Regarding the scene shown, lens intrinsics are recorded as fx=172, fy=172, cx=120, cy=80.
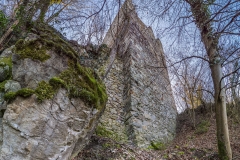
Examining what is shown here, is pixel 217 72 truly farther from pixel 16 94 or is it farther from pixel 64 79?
pixel 16 94

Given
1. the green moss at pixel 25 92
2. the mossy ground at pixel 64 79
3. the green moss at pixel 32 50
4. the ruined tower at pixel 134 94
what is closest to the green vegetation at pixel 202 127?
the ruined tower at pixel 134 94

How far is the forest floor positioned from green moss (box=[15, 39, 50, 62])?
5.97ft

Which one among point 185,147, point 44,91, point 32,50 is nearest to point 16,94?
point 44,91

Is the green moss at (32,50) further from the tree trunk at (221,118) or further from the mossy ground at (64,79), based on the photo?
the tree trunk at (221,118)

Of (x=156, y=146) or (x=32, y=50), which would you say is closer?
(x=32, y=50)

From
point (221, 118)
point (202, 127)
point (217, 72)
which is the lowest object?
point (221, 118)

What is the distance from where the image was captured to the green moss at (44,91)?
7.42 feet

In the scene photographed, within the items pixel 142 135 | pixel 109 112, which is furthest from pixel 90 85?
pixel 142 135

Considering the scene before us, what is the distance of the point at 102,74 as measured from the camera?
554cm

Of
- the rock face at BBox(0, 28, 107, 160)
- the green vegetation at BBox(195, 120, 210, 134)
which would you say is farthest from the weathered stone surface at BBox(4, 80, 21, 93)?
the green vegetation at BBox(195, 120, 210, 134)

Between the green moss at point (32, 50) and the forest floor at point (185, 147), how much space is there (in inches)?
71.7

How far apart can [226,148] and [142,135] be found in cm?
208

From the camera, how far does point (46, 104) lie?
89.5 inches

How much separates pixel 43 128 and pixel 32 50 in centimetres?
133
